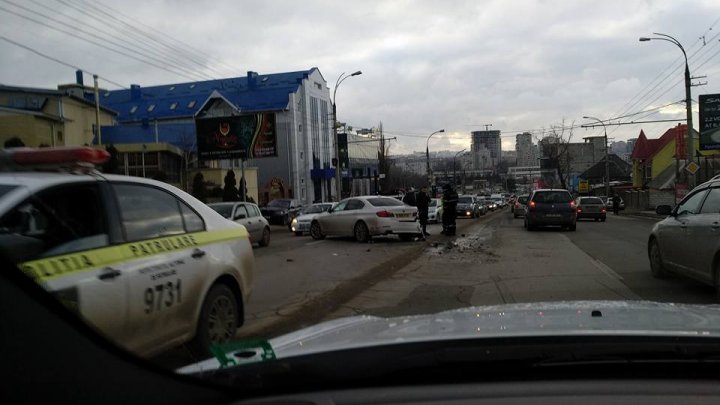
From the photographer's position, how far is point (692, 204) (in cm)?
846

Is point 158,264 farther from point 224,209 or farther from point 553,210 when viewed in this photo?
point 553,210

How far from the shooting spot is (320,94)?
64250mm

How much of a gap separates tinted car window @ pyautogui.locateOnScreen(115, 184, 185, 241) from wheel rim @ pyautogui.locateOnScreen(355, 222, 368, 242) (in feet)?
42.5

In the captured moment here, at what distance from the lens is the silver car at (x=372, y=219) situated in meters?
17.5

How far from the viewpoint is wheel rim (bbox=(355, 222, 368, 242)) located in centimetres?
1779

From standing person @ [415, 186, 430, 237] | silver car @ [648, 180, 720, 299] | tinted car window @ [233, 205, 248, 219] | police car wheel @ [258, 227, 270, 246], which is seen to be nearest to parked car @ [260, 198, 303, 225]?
standing person @ [415, 186, 430, 237]

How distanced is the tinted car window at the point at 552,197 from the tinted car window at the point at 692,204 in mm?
13028

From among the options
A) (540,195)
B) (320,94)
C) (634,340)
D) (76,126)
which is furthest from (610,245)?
(320,94)

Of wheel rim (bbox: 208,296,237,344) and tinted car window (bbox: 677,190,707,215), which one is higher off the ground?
tinted car window (bbox: 677,190,707,215)

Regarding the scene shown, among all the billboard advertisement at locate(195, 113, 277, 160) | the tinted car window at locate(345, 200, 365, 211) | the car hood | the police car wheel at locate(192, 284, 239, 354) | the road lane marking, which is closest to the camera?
the car hood

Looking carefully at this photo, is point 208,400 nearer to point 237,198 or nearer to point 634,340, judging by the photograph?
point 634,340

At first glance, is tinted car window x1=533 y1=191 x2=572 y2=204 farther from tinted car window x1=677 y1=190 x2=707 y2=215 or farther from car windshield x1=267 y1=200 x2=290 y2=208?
car windshield x1=267 y1=200 x2=290 y2=208

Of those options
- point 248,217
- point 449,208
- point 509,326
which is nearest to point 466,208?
point 449,208

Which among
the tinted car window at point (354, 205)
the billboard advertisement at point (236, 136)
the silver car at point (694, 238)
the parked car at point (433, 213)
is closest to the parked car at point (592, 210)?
the parked car at point (433, 213)
